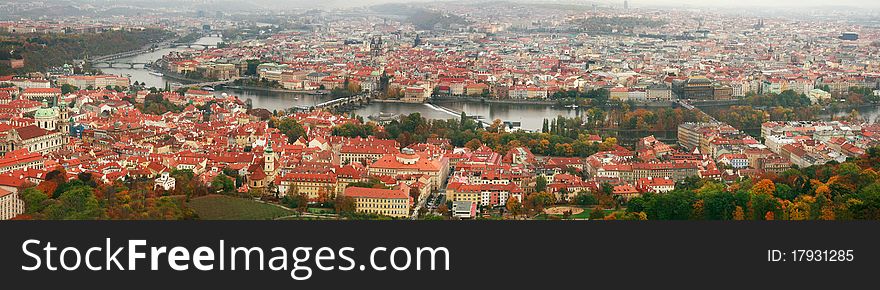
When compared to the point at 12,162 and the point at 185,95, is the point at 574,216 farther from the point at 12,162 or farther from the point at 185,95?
the point at 185,95

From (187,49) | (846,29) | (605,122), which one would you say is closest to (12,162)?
(605,122)

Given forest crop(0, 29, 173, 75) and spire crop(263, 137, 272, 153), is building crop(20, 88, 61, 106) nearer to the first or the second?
forest crop(0, 29, 173, 75)

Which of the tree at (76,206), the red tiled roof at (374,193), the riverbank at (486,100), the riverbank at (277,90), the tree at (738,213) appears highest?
the tree at (738,213)

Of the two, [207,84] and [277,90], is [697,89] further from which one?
[207,84]

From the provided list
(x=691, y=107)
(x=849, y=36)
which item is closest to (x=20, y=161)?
(x=691, y=107)

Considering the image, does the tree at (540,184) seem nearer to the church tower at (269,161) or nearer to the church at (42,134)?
the church tower at (269,161)

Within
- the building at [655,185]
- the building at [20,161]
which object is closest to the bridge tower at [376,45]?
the building at [20,161]
